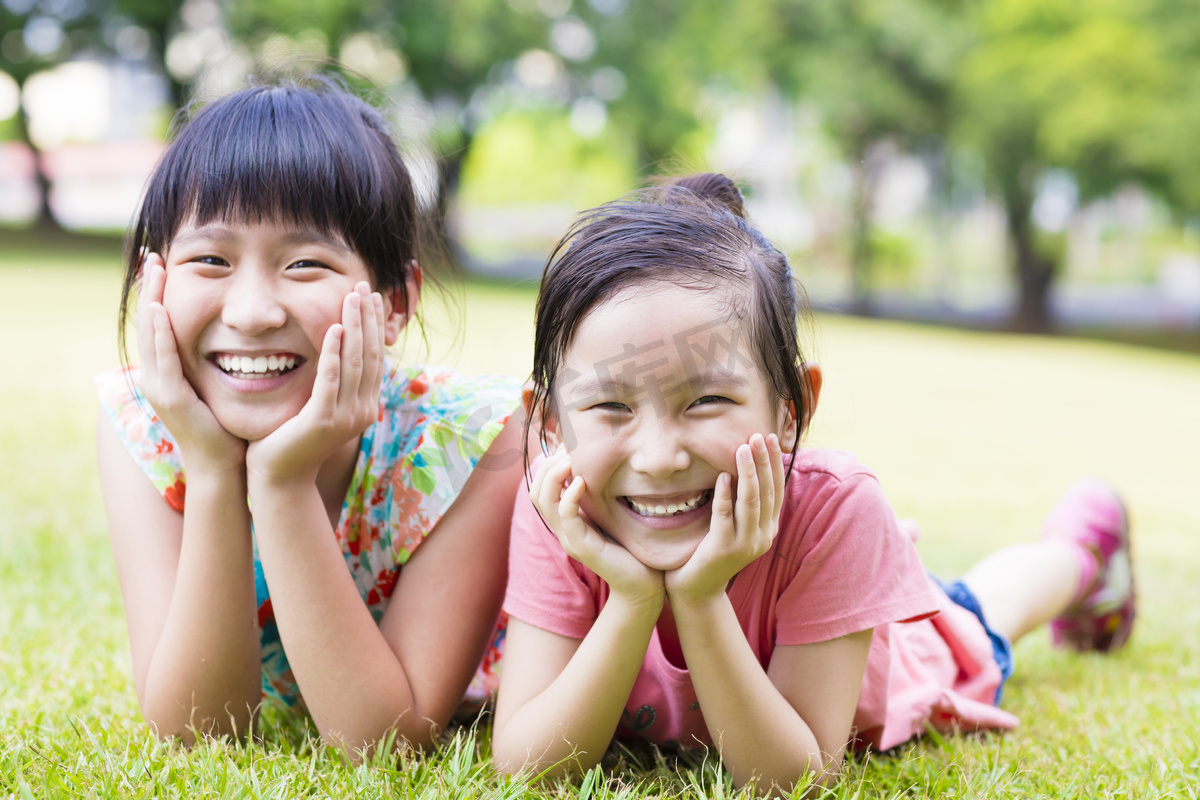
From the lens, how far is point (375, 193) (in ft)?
7.51

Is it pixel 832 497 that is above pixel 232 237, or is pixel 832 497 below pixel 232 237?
below

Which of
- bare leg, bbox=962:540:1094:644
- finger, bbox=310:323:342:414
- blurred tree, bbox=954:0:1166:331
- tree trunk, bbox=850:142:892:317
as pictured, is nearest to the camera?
finger, bbox=310:323:342:414

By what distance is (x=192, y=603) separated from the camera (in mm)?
2131

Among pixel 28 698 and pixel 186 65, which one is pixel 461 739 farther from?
pixel 186 65

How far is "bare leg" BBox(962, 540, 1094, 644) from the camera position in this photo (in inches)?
130

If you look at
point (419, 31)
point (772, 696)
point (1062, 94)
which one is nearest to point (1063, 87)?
point (1062, 94)

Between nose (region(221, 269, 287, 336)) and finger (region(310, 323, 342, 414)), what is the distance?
0.41ft

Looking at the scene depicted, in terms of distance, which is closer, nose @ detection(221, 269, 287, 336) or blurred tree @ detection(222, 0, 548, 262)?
nose @ detection(221, 269, 287, 336)

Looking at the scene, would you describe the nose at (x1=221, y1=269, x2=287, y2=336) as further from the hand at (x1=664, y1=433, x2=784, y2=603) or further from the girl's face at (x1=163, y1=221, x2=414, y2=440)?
the hand at (x1=664, y1=433, x2=784, y2=603)

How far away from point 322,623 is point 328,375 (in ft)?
1.56

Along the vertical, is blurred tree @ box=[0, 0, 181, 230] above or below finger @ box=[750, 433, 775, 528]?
above

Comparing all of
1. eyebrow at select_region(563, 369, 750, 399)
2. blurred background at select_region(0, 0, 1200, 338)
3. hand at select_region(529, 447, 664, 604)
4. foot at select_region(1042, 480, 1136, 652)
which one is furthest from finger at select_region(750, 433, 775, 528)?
blurred background at select_region(0, 0, 1200, 338)

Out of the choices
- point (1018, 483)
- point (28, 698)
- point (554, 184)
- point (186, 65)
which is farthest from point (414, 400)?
point (554, 184)

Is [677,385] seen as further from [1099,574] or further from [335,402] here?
[1099,574]
